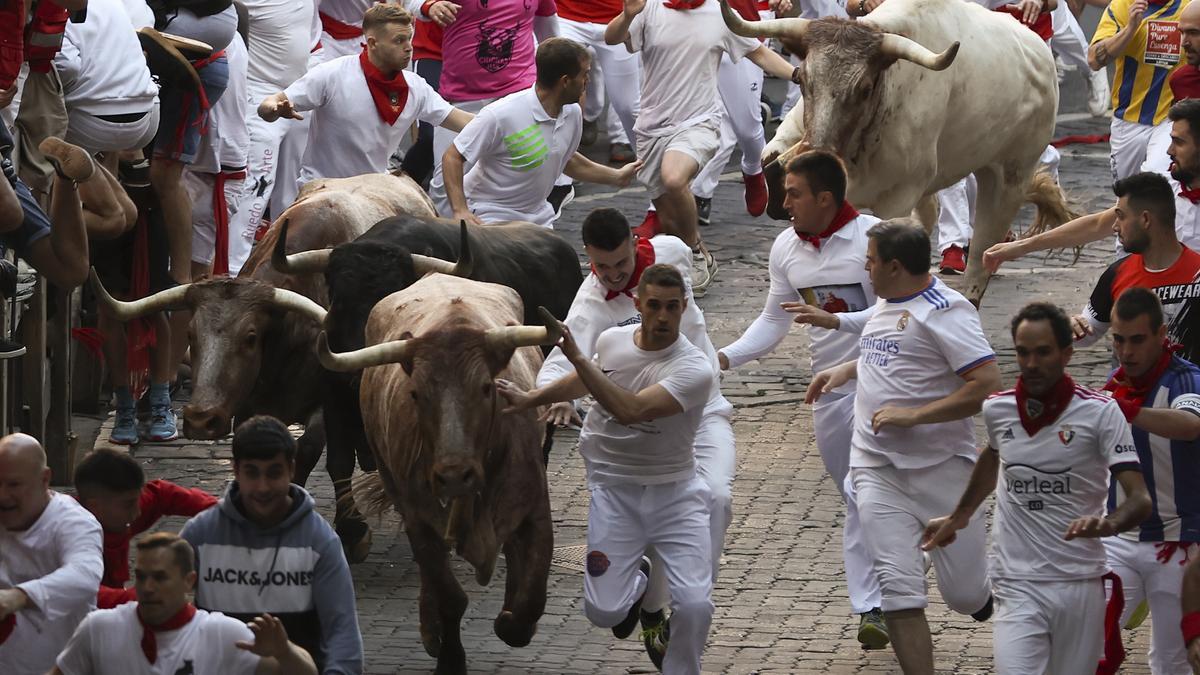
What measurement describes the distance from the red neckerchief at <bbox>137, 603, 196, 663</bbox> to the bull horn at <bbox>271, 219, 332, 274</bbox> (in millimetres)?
4650

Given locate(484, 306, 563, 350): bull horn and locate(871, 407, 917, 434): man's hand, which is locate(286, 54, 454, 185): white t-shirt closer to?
locate(484, 306, 563, 350): bull horn

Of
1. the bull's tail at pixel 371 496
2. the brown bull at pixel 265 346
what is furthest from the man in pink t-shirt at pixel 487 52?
the bull's tail at pixel 371 496

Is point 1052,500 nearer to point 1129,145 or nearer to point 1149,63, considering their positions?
point 1129,145

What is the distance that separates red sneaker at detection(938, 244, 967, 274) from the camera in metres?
16.0

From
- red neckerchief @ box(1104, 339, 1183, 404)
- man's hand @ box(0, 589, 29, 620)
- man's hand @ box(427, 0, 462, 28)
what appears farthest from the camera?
man's hand @ box(427, 0, 462, 28)

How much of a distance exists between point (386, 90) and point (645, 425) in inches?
217

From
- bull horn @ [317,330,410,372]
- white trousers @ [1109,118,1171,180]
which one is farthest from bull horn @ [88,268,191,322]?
white trousers @ [1109,118,1171,180]

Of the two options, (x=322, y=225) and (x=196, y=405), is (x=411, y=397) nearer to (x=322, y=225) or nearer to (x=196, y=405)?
(x=196, y=405)

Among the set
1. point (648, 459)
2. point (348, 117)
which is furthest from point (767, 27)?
point (648, 459)

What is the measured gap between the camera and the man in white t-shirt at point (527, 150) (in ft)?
41.2

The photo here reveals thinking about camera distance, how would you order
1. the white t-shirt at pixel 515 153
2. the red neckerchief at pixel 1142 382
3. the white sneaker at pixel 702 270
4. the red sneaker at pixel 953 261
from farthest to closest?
the red sneaker at pixel 953 261 < the white sneaker at pixel 702 270 < the white t-shirt at pixel 515 153 < the red neckerchief at pixel 1142 382

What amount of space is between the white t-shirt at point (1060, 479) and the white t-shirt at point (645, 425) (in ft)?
4.18

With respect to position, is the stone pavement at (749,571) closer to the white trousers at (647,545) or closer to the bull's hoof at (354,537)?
the bull's hoof at (354,537)

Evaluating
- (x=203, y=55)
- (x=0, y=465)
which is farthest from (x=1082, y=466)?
(x=203, y=55)
